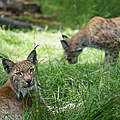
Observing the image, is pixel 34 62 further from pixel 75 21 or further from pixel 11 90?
pixel 75 21

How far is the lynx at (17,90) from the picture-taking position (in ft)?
15.9

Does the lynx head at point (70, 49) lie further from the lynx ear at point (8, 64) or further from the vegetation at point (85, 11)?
the vegetation at point (85, 11)

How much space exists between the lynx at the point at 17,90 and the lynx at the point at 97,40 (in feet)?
10.9

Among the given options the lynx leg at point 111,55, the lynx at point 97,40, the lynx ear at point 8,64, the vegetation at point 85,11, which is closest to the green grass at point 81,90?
the lynx leg at point 111,55

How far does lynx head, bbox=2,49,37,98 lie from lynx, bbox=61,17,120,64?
329cm

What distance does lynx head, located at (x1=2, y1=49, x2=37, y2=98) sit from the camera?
15.8ft

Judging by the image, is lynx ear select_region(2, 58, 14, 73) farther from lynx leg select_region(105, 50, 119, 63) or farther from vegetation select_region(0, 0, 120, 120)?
lynx leg select_region(105, 50, 119, 63)

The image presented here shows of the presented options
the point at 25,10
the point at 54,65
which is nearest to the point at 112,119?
the point at 54,65

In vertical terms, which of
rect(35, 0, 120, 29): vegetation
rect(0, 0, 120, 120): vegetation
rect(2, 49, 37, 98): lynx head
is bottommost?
rect(35, 0, 120, 29): vegetation

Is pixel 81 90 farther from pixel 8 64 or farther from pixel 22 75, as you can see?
pixel 8 64

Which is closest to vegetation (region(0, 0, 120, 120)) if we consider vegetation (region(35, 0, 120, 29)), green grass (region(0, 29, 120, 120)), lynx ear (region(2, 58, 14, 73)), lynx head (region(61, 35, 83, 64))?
green grass (region(0, 29, 120, 120))

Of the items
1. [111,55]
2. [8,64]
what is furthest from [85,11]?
[8,64]

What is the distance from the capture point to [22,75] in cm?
488

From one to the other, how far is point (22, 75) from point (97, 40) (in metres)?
3.78
